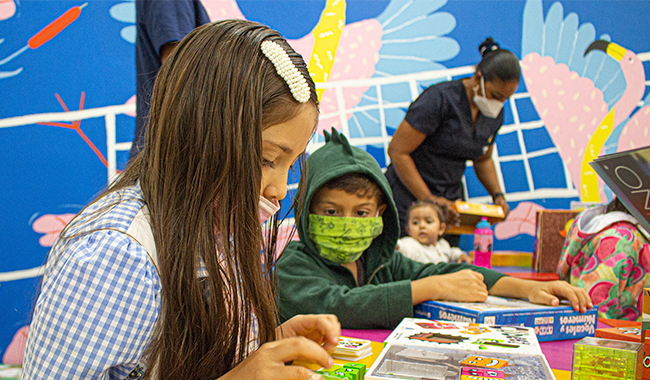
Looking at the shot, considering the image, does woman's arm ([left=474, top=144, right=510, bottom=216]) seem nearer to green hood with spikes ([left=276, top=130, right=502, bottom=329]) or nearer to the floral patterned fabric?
the floral patterned fabric

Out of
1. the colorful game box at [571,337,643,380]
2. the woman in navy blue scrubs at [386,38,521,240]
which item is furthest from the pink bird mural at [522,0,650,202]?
the colorful game box at [571,337,643,380]

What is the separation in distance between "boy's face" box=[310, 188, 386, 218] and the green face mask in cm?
4

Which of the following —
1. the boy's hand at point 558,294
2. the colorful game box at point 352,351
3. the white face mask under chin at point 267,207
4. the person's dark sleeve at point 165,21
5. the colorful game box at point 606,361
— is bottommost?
the boy's hand at point 558,294

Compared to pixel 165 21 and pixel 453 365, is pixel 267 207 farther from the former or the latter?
pixel 165 21

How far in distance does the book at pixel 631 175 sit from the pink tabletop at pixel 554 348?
0.28 meters

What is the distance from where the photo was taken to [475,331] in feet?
2.85

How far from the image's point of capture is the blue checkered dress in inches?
21.0

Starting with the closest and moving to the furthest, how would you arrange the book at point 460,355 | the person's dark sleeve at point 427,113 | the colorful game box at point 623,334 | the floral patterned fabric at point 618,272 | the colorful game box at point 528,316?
the book at point 460,355 → the colorful game box at point 623,334 → the colorful game box at point 528,316 → the floral patterned fabric at point 618,272 → the person's dark sleeve at point 427,113

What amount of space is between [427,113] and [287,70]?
1.87m

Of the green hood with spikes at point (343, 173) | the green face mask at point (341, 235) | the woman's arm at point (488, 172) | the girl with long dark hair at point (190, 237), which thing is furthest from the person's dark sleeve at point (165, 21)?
the woman's arm at point (488, 172)

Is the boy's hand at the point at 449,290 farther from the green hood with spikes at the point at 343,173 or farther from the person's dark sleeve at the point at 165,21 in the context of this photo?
the person's dark sleeve at the point at 165,21

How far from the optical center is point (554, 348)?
3.23 ft

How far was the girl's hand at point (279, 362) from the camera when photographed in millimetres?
622

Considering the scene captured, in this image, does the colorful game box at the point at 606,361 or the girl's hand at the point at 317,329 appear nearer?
the colorful game box at the point at 606,361
